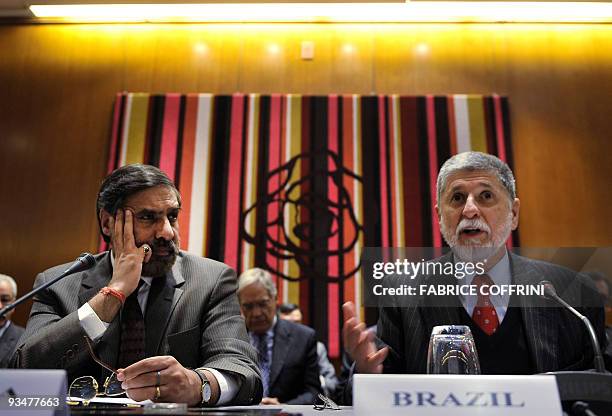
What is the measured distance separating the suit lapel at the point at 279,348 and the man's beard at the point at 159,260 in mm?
1496

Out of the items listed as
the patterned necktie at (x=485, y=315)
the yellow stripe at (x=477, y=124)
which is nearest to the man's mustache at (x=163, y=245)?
the patterned necktie at (x=485, y=315)

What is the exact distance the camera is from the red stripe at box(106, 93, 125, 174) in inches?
166

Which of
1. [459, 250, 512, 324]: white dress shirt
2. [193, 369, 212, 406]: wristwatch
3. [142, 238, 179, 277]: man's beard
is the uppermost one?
[142, 238, 179, 277]: man's beard

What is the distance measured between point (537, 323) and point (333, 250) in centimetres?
272

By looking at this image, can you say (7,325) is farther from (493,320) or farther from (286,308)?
(493,320)

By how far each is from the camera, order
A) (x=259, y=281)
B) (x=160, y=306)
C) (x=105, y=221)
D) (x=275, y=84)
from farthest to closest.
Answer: (x=275, y=84) → (x=259, y=281) → (x=105, y=221) → (x=160, y=306)

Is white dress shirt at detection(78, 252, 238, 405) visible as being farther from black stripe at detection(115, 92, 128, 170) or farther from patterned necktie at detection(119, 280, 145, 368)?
black stripe at detection(115, 92, 128, 170)

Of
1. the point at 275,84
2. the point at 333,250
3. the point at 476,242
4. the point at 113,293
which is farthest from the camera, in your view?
the point at 275,84

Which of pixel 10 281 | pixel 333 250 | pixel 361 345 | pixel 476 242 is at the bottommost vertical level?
pixel 361 345

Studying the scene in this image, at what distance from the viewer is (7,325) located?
12.1ft

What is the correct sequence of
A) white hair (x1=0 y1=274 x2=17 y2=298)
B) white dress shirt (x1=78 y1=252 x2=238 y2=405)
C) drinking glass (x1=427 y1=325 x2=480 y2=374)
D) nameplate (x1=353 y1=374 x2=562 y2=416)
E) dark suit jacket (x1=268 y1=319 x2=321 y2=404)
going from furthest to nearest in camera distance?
white hair (x1=0 y1=274 x2=17 y2=298) < dark suit jacket (x1=268 y1=319 x2=321 y2=404) < white dress shirt (x1=78 y1=252 x2=238 y2=405) < drinking glass (x1=427 y1=325 x2=480 y2=374) < nameplate (x1=353 y1=374 x2=562 y2=416)

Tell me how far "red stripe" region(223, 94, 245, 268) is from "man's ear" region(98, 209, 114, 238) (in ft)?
6.76

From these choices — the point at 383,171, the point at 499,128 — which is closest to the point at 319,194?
the point at 383,171

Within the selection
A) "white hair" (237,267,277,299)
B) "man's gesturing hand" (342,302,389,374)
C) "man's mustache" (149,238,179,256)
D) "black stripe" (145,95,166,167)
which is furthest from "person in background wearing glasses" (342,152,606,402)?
"black stripe" (145,95,166,167)
